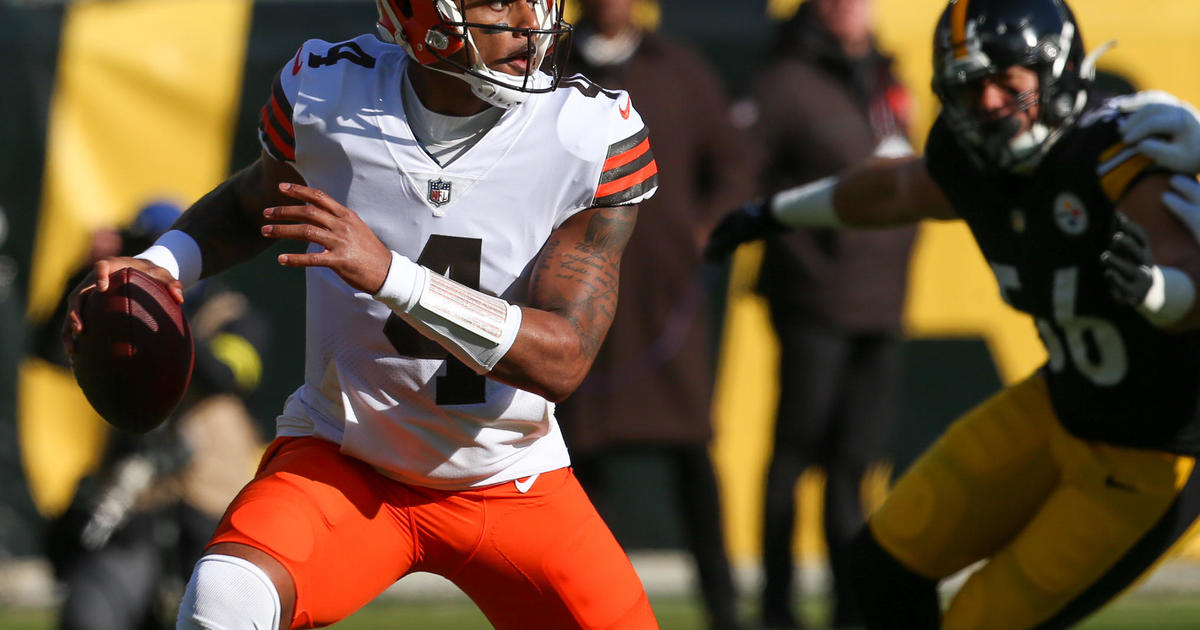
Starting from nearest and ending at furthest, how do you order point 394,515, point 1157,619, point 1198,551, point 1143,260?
point 394,515 < point 1143,260 < point 1157,619 < point 1198,551

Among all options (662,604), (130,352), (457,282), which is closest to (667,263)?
(662,604)

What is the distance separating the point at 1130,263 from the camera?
3.29 metres

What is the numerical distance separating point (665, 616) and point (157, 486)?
6.15 ft

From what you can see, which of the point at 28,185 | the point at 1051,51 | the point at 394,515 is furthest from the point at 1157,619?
the point at 28,185

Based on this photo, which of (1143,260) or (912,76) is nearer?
(1143,260)

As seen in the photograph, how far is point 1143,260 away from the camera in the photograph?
3.28 metres

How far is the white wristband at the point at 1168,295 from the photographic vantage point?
3.29m

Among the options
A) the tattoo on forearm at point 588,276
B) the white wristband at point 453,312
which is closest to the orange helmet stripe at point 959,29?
the tattoo on forearm at point 588,276

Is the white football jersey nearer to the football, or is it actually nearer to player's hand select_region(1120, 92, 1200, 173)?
the football

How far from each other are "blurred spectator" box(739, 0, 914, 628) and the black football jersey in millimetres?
1921

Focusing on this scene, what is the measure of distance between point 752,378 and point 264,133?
3798 mm

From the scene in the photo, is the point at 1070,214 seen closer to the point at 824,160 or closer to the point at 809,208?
the point at 809,208

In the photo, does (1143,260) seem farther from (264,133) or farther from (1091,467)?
(264,133)

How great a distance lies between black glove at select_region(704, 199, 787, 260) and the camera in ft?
14.0
